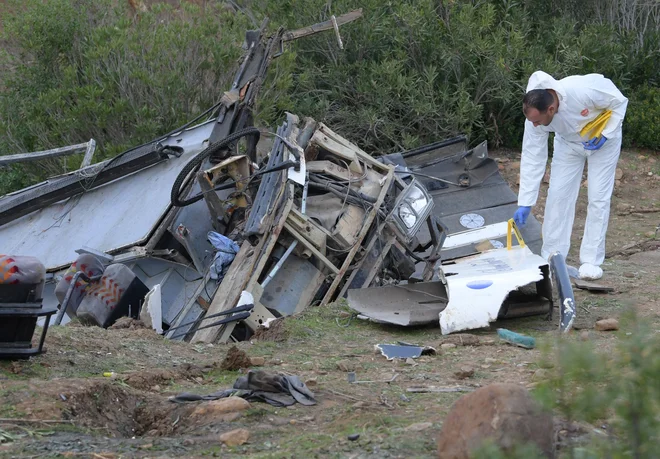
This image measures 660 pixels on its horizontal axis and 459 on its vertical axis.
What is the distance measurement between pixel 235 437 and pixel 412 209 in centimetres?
450

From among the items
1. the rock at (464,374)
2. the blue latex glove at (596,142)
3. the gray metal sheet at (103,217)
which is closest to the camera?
the rock at (464,374)

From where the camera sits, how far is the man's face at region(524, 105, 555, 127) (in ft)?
25.4

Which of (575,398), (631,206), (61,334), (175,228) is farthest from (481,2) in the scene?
(575,398)

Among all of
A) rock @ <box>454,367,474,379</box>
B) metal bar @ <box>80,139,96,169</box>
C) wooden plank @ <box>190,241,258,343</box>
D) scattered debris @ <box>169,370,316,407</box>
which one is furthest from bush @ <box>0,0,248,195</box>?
scattered debris @ <box>169,370,316,407</box>

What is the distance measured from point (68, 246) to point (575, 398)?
22.3 ft

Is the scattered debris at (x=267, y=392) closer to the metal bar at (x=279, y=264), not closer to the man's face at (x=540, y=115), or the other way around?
the metal bar at (x=279, y=264)

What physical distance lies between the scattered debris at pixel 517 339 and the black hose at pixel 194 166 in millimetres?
2851

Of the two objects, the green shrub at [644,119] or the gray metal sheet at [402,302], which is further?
the green shrub at [644,119]

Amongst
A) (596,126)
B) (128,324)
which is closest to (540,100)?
(596,126)

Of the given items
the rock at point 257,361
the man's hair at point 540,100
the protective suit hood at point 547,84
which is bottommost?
the rock at point 257,361

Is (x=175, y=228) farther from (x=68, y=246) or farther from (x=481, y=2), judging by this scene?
(x=481, y=2)

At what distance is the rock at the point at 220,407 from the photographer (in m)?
4.42

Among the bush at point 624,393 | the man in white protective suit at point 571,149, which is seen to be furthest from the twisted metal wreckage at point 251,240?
the bush at point 624,393

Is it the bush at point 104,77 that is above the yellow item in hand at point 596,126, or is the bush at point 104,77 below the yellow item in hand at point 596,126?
below
